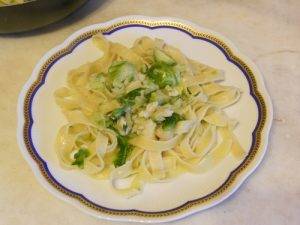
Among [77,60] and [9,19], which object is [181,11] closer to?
[77,60]

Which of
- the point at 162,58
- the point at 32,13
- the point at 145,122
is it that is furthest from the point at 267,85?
the point at 32,13

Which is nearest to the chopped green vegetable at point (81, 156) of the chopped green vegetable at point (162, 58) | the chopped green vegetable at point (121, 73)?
the chopped green vegetable at point (121, 73)

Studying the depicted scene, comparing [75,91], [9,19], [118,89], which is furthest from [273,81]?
[9,19]

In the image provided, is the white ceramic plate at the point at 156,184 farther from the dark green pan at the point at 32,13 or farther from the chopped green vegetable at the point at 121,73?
the chopped green vegetable at the point at 121,73

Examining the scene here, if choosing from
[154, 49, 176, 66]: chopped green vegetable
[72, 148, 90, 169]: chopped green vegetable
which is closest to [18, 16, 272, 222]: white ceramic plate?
[72, 148, 90, 169]: chopped green vegetable

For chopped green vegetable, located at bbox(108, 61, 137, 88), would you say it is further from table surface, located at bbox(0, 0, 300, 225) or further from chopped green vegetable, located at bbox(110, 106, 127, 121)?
table surface, located at bbox(0, 0, 300, 225)
